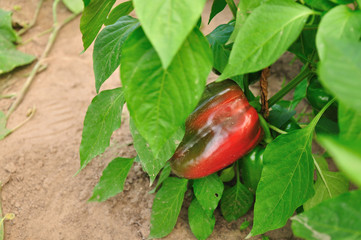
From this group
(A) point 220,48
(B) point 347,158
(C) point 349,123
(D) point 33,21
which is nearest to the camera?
(B) point 347,158

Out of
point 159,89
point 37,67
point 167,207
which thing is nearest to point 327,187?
point 167,207

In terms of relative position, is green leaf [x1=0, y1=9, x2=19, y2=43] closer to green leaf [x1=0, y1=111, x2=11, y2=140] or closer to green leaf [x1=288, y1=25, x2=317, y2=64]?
green leaf [x1=0, y1=111, x2=11, y2=140]

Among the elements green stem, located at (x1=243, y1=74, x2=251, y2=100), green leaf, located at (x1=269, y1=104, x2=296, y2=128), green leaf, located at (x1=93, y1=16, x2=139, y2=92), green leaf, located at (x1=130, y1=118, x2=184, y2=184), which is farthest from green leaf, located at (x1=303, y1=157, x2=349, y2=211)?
green leaf, located at (x1=93, y1=16, x2=139, y2=92)

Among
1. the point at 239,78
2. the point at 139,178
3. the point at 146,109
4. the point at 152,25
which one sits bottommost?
the point at 139,178

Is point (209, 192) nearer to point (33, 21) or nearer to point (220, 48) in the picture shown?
point (220, 48)

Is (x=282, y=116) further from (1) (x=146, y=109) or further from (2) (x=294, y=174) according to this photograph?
(1) (x=146, y=109)

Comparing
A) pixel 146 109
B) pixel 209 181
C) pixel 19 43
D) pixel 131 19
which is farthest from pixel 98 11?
pixel 19 43

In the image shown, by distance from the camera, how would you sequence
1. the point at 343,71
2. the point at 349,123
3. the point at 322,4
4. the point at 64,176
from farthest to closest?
the point at 64,176 → the point at 322,4 → the point at 349,123 → the point at 343,71
